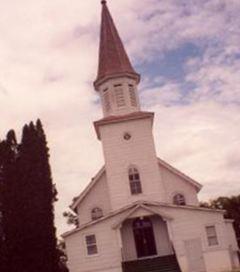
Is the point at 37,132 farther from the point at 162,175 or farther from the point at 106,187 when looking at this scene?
the point at 162,175

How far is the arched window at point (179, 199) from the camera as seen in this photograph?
123ft

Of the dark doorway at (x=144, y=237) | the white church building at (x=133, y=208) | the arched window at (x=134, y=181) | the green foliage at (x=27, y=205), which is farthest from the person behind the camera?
the arched window at (x=134, y=181)

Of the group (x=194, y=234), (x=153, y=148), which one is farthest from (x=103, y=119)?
(x=194, y=234)

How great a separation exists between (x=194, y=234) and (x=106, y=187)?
775 cm

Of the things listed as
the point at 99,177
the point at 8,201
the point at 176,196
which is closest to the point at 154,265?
the point at 176,196

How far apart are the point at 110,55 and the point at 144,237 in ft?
46.8

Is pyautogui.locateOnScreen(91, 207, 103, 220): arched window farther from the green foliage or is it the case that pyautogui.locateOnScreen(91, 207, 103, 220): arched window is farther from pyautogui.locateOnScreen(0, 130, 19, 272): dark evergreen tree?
pyautogui.locateOnScreen(0, 130, 19, 272): dark evergreen tree

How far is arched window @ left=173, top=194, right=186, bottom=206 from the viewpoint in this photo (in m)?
37.6

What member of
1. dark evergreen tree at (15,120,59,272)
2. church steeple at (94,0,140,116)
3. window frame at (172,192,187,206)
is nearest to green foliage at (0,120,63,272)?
dark evergreen tree at (15,120,59,272)

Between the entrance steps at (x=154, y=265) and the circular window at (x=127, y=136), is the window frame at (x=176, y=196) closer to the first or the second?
the entrance steps at (x=154, y=265)

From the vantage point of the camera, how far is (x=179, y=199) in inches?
1489

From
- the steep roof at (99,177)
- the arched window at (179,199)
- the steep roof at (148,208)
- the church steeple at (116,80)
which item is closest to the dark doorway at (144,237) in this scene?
the steep roof at (148,208)

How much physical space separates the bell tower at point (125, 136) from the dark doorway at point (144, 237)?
64.9 inches

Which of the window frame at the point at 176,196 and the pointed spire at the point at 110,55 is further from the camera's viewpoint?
the pointed spire at the point at 110,55
